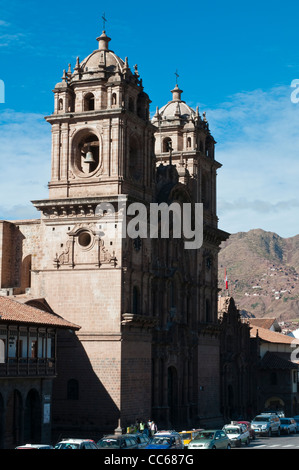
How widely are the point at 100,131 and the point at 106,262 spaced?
916 centimetres

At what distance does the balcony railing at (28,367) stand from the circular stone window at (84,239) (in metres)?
9.59

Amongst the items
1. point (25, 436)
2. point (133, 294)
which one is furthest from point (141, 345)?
point (25, 436)

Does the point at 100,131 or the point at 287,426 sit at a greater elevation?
the point at 100,131

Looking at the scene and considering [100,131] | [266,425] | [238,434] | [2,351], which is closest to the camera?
[2,351]

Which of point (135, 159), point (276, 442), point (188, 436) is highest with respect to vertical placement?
point (135, 159)

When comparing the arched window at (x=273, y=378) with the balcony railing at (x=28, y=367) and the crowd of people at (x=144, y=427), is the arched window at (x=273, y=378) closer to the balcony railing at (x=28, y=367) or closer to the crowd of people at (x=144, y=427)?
the crowd of people at (x=144, y=427)

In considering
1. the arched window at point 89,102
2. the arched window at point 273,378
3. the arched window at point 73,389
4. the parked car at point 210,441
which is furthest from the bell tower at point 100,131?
the arched window at point 273,378

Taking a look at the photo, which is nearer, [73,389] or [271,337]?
[73,389]

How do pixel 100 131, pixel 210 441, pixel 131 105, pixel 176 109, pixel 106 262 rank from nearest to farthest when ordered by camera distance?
pixel 210 441 → pixel 106 262 → pixel 100 131 → pixel 131 105 → pixel 176 109

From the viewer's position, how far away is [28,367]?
137 ft

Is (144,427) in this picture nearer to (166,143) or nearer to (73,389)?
(73,389)

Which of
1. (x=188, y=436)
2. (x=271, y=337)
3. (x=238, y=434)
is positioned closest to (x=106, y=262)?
(x=188, y=436)

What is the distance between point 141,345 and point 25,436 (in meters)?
11.2
